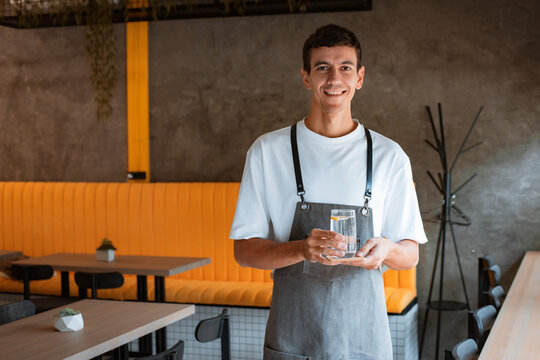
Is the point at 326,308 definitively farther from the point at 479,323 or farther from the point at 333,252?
the point at 479,323

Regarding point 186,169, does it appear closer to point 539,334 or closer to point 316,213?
point 539,334

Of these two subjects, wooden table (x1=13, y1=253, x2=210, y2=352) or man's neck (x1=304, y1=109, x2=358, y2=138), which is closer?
man's neck (x1=304, y1=109, x2=358, y2=138)

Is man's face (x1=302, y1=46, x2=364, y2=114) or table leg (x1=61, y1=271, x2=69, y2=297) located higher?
man's face (x1=302, y1=46, x2=364, y2=114)

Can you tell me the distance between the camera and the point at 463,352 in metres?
2.49

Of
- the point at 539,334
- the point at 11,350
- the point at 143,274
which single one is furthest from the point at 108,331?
the point at 539,334

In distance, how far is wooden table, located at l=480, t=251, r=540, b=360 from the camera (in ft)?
8.50

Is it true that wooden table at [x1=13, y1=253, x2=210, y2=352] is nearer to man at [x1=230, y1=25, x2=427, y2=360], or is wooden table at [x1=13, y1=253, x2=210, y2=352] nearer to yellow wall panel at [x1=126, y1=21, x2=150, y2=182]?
yellow wall panel at [x1=126, y1=21, x2=150, y2=182]

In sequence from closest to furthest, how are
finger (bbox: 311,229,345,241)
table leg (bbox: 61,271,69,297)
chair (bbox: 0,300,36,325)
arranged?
finger (bbox: 311,229,345,241)
chair (bbox: 0,300,36,325)
table leg (bbox: 61,271,69,297)

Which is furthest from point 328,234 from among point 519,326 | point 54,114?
point 54,114

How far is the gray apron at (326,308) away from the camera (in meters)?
1.77

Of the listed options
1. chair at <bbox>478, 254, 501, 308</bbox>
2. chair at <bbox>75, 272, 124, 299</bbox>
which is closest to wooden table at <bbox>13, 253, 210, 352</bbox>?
chair at <bbox>75, 272, 124, 299</bbox>

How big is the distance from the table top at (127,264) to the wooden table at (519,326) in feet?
7.74

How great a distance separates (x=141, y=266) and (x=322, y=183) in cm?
335

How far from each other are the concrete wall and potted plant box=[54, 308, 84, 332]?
10.5 feet
